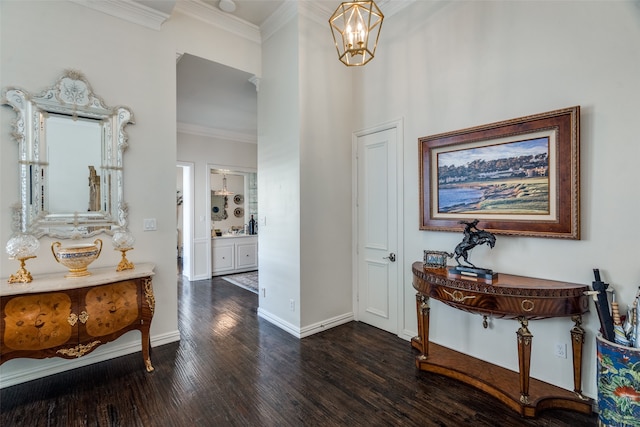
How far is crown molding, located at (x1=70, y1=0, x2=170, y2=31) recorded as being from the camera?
2.74m

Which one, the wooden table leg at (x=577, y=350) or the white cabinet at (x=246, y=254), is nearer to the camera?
the wooden table leg at (x=577, y=350)

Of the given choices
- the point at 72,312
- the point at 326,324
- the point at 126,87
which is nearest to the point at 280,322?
the point at 326,324

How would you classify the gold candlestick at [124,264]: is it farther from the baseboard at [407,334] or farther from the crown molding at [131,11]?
the baseboard at [407,334]

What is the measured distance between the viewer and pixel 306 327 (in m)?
3.31

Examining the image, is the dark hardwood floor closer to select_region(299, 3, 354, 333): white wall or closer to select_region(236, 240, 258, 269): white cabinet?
select_region(299, 3, 354, 333): white wall

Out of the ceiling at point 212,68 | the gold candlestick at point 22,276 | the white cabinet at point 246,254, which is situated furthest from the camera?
the white cabinet at point 246,254

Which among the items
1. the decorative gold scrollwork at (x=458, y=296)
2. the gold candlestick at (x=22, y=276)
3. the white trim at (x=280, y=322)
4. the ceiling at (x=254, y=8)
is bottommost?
the white trim at (x=280, y=322)

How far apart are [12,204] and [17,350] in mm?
1144

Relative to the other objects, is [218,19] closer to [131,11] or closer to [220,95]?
[131,11]

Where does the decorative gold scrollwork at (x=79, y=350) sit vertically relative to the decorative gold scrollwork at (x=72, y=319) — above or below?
below


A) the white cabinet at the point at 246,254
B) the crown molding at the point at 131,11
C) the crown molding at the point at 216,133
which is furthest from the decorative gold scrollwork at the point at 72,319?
the white cabinet at the point at 246,254

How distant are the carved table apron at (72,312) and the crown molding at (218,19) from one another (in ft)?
9.12

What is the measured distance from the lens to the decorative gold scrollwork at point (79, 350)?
226 cm

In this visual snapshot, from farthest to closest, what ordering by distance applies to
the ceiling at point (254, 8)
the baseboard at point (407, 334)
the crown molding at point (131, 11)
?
the ceiling at point (254, 8) → the baseboard at point (407, 334) → the crown molding at point (131, 11)
